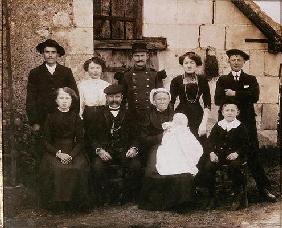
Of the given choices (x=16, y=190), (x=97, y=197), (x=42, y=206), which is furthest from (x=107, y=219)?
(x=16, y=190)

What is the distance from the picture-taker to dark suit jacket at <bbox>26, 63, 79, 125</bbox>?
496cm

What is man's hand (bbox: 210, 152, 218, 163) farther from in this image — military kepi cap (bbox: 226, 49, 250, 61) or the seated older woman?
military kepi cap (bbox: 226, 49, 250, 61)

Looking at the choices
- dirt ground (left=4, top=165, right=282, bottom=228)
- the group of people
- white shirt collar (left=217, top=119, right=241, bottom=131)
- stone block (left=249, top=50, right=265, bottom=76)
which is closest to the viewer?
dirt ground (left=4, top=165, right=282, bottom=228)

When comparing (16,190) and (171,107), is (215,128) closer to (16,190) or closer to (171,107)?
(171,107)

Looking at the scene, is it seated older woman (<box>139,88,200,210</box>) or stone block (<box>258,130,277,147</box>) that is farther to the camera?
stone block (<box>258,130,277,147</box>)

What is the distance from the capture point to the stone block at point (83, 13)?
5.09 meters

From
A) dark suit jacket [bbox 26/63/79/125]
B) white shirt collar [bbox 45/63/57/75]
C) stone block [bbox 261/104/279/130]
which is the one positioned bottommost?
stone block [bbox 261/104/279/130]

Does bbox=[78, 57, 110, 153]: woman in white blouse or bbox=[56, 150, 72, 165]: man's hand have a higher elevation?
bbox=[78, 57, 110, 153]: woman in white blouse

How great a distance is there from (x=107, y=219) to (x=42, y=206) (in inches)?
26.4

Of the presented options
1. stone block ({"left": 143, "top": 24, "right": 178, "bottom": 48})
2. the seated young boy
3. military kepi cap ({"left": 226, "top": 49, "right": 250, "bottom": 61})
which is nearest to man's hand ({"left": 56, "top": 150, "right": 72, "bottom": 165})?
the seated young boy

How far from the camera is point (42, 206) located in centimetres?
492

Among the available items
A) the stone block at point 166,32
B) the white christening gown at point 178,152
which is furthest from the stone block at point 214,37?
the white christening gown at point 178,152

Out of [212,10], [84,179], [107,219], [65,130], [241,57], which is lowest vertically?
[107,219]

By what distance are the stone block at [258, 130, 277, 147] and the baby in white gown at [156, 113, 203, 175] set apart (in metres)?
0.73
